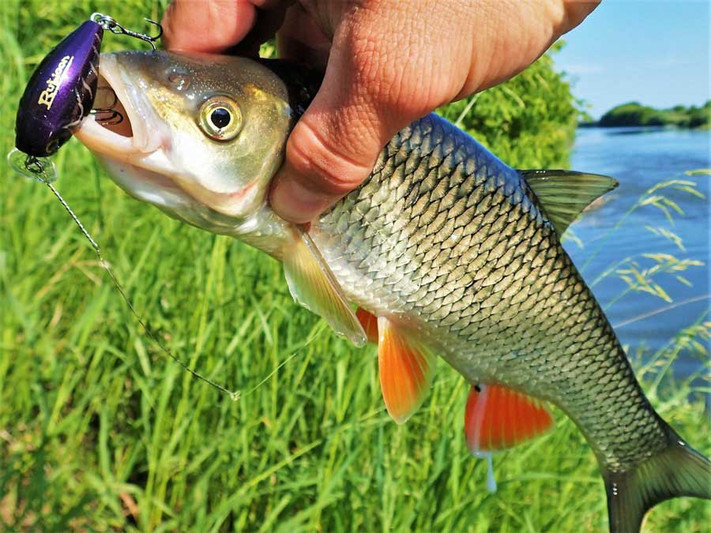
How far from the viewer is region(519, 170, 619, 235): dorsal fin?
1.77 metres

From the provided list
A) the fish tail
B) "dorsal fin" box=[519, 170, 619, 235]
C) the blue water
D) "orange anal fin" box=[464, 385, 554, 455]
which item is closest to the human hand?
"dorsal fin" box=[519, 170, 619, 235]

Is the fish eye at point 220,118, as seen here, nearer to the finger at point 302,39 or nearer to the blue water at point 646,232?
the finger at point 302,39

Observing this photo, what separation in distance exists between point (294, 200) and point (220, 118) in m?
0.18

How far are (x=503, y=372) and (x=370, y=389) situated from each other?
0.81m

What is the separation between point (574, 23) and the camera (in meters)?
1.41

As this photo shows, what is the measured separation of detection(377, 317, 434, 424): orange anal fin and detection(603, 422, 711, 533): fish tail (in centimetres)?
66

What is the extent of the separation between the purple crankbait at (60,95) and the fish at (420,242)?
0.03 m

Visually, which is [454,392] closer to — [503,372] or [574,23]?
[503,372]

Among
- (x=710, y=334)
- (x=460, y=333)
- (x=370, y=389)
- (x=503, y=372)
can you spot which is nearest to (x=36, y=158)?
(x=460, y=333)

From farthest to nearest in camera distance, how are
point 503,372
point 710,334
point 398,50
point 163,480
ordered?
point 710,334 → point 163,480 → point 503,372 → point 398,50

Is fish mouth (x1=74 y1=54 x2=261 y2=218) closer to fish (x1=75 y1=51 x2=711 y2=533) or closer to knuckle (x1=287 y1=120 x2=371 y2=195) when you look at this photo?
fish (x1=75 y1=51 x2=711 y2=533)

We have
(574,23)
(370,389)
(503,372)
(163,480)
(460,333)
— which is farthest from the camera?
(370,389)

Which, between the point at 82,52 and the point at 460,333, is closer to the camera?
the point at 82,52

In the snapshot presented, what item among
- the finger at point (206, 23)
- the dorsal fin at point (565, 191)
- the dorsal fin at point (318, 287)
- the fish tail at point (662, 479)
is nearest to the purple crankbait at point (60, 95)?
the finger at point (206, 23)
